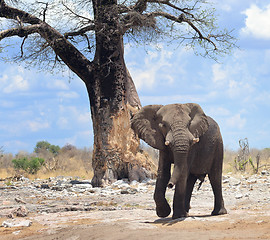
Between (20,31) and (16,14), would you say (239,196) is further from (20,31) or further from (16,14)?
(16,14)

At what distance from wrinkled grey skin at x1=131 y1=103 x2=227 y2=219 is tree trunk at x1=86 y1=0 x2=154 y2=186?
724 centimetres

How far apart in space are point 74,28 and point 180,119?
36.5 feet

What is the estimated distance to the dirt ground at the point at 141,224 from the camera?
5.42 m

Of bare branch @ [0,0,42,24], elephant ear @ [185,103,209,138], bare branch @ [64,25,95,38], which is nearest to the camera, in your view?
elephant ear @ [185,103,209,138]

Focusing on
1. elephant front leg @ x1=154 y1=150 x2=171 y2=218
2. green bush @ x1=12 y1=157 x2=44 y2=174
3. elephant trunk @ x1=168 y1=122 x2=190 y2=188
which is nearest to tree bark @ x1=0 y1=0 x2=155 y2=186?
elephant front leg @ x1=154 y1=150 x2=171 y2=218

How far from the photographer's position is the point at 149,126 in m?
7.13

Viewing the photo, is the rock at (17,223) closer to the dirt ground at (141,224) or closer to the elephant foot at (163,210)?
the dirt ground at (141,224)

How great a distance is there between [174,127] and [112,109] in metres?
8.51

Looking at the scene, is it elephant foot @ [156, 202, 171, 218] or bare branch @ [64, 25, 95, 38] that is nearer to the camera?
elephant foot @ [156, 202, 171, 218]

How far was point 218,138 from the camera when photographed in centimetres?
757

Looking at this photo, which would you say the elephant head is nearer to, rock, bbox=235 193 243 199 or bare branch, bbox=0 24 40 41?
rock, bbox=235 193 243 199

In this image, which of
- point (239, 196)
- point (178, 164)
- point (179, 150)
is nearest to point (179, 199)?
point (178, 164)

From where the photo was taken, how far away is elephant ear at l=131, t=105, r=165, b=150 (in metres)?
6.95

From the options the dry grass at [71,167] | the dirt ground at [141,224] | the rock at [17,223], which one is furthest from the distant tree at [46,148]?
the rock at [17,223]
